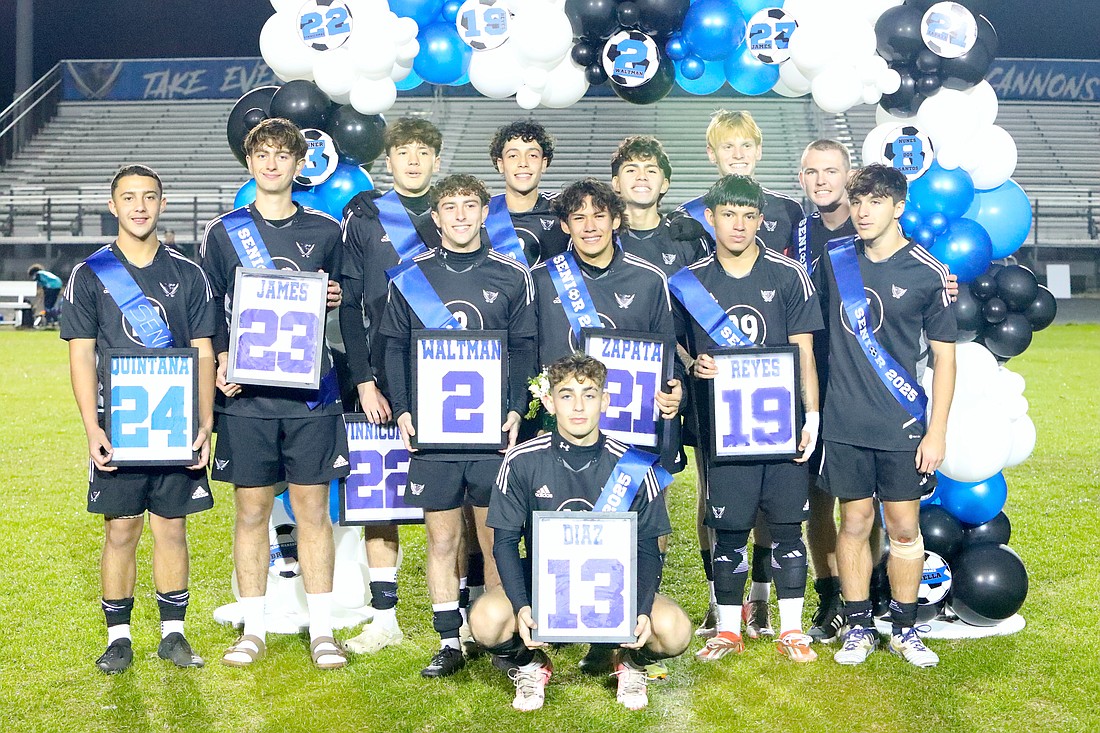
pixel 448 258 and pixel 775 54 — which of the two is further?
pixel 775 54

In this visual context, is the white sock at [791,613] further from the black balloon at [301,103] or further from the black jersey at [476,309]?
the black balloon at [301,103]

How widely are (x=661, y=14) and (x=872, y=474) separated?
2.24 meters

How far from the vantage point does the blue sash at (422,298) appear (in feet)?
14.4

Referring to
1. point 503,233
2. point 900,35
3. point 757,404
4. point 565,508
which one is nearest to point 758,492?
point 757,404

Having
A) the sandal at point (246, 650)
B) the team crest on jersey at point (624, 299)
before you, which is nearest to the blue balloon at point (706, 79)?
the team crest on jersey at point (624, 299)

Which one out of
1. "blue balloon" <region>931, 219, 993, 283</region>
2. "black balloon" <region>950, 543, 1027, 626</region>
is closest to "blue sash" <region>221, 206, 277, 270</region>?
"blue balloon" <region>931, 219, 993, 283</region>

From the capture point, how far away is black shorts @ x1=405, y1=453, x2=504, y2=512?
4348 millimetres

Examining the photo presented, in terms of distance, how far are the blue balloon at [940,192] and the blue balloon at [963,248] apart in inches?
3.0

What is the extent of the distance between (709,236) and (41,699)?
3.20m

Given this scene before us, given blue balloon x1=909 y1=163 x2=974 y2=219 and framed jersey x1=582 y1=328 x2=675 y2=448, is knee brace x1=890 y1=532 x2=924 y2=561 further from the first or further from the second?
blue balloon x1=909 y1=163 x2=974 y2=219

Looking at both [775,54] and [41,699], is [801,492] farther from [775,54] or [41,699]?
[41,699]

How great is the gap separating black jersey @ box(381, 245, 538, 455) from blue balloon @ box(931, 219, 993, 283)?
71.7 inches

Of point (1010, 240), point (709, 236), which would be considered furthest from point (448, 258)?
point (1010, 240)

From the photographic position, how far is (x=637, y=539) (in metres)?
3.93
